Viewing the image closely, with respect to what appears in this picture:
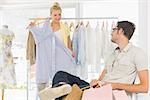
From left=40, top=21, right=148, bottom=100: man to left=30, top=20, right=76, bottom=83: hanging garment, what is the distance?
0.99 m

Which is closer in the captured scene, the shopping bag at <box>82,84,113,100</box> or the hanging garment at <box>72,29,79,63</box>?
the shopping bag at <box>82,84,113,100</box>

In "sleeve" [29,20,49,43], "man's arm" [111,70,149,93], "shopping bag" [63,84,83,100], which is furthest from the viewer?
"sleeve" [29,20,49,43]

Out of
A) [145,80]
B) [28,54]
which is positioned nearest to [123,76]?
[145,80]

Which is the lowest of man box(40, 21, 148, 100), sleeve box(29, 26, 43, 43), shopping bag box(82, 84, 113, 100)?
shopping bag box(82, 84, 113, 100)

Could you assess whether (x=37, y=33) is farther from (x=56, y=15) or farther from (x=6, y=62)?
(x=6, y=62)

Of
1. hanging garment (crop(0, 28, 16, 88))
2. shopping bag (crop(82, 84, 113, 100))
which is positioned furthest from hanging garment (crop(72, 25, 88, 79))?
shopping bag (crop(82, 84, 113, 100))

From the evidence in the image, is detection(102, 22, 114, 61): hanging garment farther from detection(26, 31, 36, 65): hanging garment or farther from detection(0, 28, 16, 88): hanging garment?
detection(0, 28, 16, 88): hanging garment

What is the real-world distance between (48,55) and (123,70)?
1.34 metres

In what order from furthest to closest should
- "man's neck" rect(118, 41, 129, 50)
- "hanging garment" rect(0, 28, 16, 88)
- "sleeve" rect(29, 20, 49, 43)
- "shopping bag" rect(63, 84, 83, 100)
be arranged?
"hanging garment" rect(0, 28, 16, 88)
"sleeve" rect(29, 20, 49, 43)
"man's neck" rect(118, 41, 129, 50)
"shopping bag" rect(63, 84, 83, 100)

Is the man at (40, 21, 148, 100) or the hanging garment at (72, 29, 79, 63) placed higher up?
the hanging garment at (72, 29, 79, 63)

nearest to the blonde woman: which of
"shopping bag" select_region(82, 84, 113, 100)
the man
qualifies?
the man

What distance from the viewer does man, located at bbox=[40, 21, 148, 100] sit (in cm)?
193

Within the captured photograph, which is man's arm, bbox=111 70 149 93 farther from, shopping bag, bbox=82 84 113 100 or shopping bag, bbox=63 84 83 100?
shopping bag, bbox=63 84 83 100

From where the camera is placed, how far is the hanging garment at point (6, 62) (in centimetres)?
353
